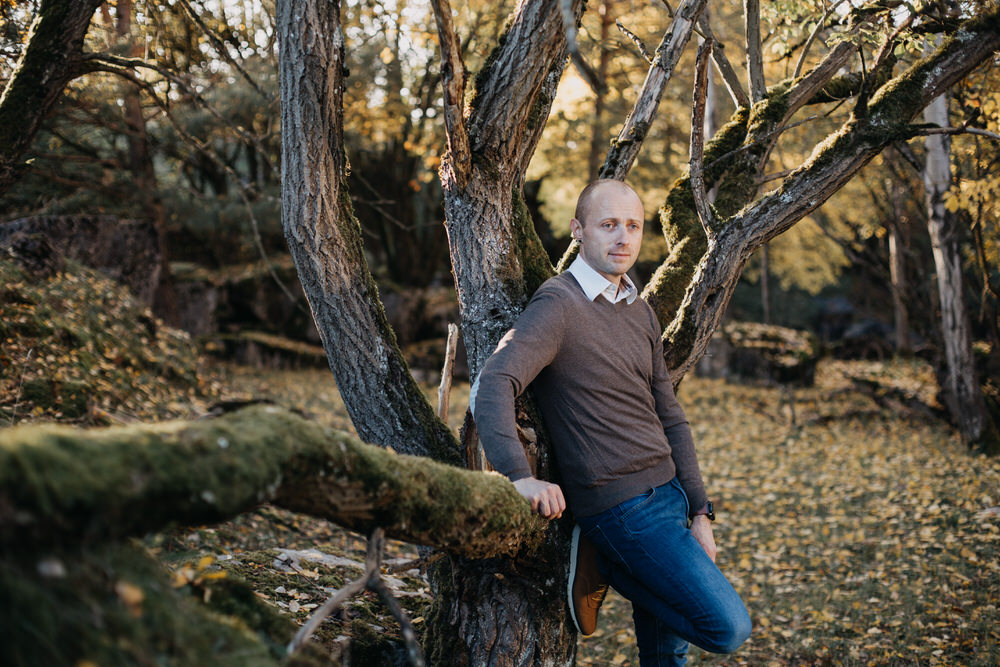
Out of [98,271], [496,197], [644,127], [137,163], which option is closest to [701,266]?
→ [644,127]

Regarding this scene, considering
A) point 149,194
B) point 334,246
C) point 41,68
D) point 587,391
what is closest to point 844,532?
point 587,391

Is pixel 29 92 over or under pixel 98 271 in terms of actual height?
over

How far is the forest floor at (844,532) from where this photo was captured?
14.2 ft

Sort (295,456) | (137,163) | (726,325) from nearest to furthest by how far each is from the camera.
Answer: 1. (295,456)
2. (137,163)
3. (726,325)

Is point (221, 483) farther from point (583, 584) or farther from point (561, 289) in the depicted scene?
point (583, 584)

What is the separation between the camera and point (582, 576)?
2.83 m

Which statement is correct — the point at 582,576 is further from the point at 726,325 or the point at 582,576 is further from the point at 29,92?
the point at 726,325

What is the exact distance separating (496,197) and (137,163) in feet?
33.1

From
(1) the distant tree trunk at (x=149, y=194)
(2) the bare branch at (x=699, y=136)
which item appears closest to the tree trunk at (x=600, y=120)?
(1) the distant tree trunk at (x=149, y=194)

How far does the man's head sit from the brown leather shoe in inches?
41.7

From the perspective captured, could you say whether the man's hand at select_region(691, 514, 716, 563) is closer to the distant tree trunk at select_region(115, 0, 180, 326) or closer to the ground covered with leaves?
the ground covered with leaves

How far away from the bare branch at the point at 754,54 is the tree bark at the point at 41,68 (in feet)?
12.5

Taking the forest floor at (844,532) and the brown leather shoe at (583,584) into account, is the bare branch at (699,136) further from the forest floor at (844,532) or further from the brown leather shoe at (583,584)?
the forest floor at (844,532)

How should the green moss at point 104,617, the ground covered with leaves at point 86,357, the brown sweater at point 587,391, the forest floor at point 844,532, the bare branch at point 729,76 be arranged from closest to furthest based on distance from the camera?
the green moss at point 104,617 → the brown sweater at point 587,391 → the forest floor at point 844,532 → the bare branch at point 729,76 → the ground covered with leaves at point 86,357
